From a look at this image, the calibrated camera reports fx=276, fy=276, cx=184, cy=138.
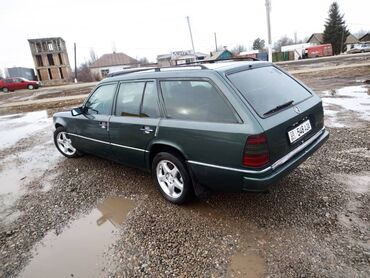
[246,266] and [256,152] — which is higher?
[256,152]

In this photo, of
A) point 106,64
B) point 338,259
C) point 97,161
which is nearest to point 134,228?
point 338,259

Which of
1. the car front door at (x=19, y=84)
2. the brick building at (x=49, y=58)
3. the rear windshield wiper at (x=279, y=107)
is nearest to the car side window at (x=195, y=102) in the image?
the rear windshield wiper at (x=279, y=107)

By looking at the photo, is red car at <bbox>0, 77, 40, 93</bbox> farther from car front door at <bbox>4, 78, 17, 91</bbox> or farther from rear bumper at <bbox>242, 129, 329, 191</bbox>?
rear bumper at <bbox>242, 129, 329, 191</bbox>

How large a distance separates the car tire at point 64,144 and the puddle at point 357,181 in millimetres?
4580

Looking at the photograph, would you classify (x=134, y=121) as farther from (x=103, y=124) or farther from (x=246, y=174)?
(x=246, y=174)

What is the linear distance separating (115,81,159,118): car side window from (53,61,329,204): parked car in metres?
0.01

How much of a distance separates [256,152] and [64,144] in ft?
14.4

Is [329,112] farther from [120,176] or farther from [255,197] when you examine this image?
[120,176]

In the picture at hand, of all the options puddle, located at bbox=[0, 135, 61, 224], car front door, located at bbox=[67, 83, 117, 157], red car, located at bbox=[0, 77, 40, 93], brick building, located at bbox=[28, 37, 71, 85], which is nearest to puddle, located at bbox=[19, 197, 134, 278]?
puddle, located at bbox=[0, 135, 61, 224]

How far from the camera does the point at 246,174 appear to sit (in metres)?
2.70

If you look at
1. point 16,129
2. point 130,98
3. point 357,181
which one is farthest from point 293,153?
point 16,129

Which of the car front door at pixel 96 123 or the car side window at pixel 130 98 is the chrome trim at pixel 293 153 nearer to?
the car side window at pixel 130 98

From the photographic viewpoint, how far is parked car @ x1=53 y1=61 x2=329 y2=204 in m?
2.70

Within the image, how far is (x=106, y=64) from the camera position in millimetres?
68875
